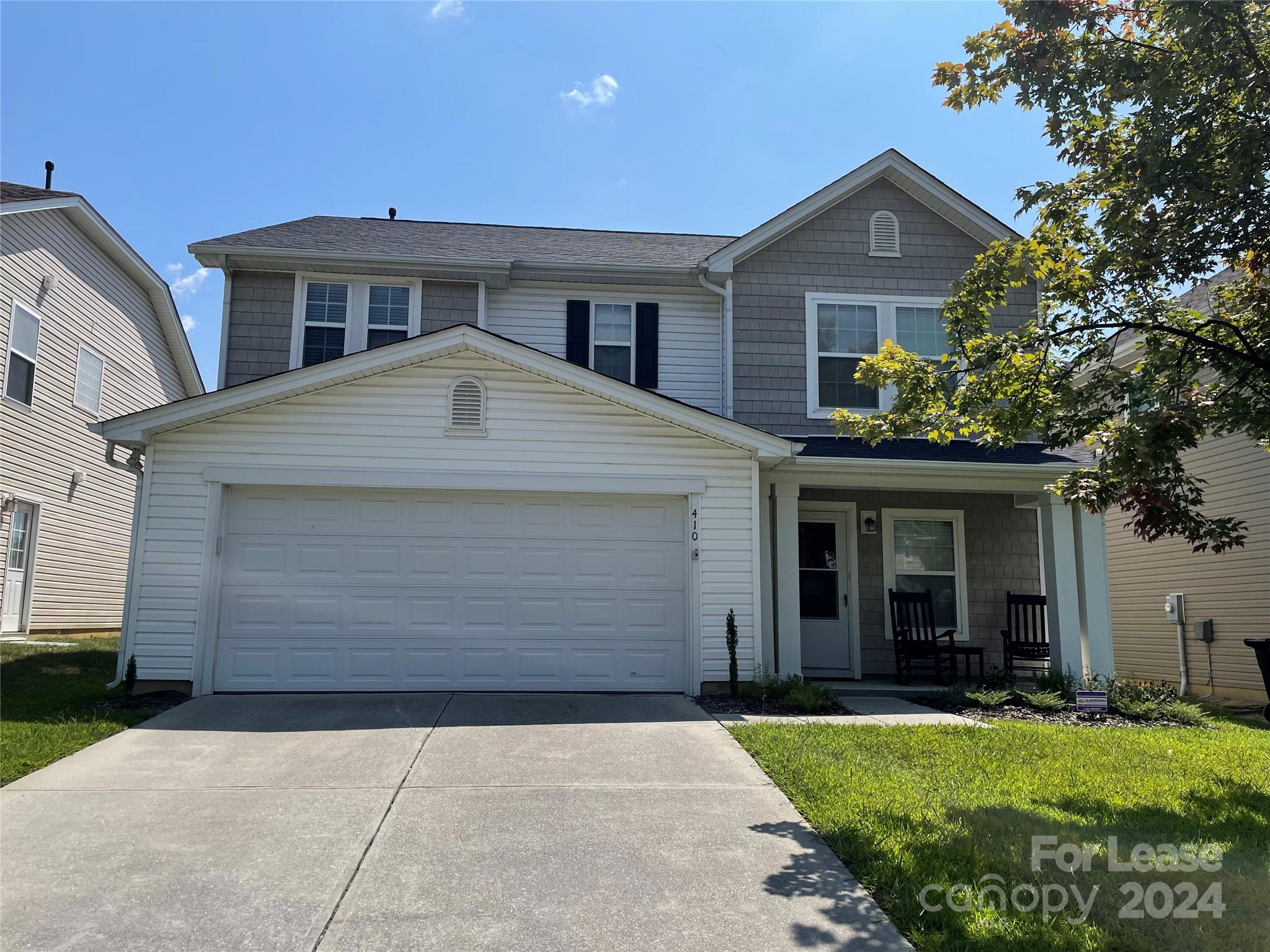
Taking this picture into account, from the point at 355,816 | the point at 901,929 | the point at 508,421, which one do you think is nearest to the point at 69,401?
the point at 508,421

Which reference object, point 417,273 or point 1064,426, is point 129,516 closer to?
point 417,273

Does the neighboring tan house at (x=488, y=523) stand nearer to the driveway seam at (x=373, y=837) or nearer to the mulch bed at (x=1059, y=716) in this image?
the mulch bed at (x=1059, y=716)

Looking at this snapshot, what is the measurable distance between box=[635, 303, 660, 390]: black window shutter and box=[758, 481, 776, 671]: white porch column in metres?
2.50

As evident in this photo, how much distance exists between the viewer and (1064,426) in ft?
22.3

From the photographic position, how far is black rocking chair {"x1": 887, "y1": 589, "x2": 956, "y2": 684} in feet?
37.3

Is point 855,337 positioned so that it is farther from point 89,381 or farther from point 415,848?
point 89,381

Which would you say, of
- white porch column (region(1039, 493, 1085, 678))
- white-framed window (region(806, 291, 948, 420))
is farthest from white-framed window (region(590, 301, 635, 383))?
white porch column (region(1039, 493, 1085, 678))

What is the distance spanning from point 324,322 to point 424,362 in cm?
334

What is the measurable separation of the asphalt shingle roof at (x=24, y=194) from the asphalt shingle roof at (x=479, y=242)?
329 cm

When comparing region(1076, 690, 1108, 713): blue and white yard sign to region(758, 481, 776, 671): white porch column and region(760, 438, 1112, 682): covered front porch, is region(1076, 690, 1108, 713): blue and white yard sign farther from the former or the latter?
region(758, 481, 776, 671): white porch column

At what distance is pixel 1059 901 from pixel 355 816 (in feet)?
11.9

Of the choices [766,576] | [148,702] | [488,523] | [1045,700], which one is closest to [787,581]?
[766,576]

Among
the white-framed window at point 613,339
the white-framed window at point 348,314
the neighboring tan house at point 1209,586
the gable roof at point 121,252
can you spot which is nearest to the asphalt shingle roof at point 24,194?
the gable roof at point 121,252

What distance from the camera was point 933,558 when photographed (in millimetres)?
12570
